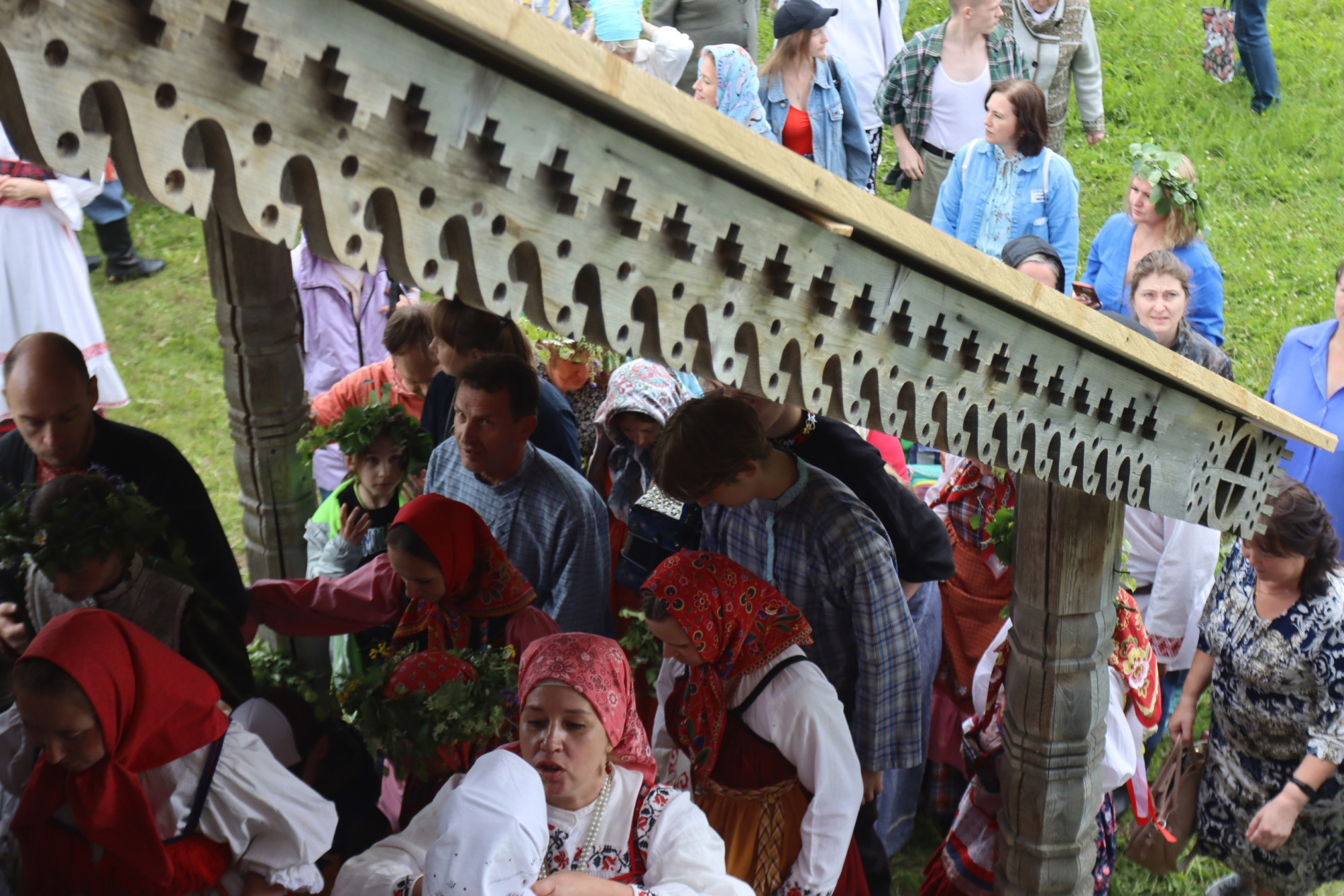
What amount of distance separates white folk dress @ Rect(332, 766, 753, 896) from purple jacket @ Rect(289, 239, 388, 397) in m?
3.82

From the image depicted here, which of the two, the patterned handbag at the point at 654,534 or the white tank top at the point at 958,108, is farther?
the white tank top at the point at 958,108

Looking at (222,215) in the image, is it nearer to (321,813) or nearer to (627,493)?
(321,813)

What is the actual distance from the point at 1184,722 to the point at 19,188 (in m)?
6.19

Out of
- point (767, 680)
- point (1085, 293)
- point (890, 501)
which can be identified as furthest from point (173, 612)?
point (1085, 293)

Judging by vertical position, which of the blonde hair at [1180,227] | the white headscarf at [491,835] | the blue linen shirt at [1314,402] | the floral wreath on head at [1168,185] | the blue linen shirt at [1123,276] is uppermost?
the floral wreath on head at [1168,185]

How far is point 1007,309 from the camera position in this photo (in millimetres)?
1968

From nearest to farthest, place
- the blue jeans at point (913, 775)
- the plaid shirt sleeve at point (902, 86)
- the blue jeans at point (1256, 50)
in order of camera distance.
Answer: the blue jeans at point (913, 775) → the plaid shirt sleeve at point (902, 86) → the blue jeans at point (1256, 50)

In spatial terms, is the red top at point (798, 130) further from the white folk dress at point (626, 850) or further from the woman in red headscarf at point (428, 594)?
the white folk dress at point (626, 850)

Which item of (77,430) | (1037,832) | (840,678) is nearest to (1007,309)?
(1037,832)

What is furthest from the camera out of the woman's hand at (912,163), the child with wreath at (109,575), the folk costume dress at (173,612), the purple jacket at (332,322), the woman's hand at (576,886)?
the woman's hand at (912,163)

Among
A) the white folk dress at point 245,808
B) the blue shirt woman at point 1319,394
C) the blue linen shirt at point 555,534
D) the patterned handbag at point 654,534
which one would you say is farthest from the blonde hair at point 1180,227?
the white folk dress at point 245,808

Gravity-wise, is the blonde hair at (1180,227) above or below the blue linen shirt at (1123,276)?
above

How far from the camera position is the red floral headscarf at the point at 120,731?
7.72ft

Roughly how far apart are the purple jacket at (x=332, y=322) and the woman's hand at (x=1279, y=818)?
4.29 meters
